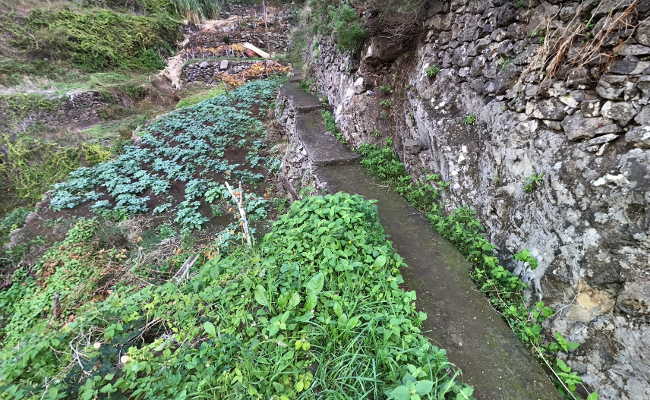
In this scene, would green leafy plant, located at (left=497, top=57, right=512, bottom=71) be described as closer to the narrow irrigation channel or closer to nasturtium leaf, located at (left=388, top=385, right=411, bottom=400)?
the narrow irrigation channel

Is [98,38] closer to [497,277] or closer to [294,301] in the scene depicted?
[294,301]

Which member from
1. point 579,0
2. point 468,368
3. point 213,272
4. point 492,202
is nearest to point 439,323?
point 468,368

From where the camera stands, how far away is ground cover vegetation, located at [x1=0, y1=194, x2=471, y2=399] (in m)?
1.51

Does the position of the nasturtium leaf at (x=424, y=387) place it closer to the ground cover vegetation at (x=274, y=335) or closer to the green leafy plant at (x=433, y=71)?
the ground cover vegetation at (x=274, y=335)

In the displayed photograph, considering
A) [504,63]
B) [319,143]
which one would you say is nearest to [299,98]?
[319,143]

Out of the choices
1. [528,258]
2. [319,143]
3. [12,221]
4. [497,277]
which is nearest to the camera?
[528,258]

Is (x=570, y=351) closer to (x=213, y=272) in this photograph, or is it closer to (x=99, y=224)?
(x=213, y=272)

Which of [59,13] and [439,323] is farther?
[59,13]

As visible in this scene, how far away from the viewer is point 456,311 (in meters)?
2.11

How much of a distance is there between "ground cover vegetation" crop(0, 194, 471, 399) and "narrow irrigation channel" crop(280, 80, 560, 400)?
0.26 metres

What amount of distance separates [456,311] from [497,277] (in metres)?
0.50

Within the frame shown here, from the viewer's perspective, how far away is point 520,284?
2.16 m

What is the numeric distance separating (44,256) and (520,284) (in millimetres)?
6648

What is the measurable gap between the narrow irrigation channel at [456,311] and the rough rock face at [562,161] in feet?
1.17
